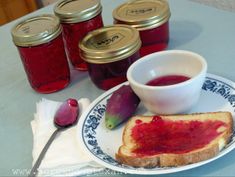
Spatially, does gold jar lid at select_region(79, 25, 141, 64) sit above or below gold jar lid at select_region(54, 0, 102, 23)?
below

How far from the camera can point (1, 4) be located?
5.78 feet

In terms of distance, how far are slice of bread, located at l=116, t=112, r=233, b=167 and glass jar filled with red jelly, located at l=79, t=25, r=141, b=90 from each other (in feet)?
0.37

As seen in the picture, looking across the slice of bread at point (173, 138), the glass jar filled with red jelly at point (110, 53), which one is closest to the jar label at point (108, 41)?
the glass jar filled with red jelly at point (110, 53)

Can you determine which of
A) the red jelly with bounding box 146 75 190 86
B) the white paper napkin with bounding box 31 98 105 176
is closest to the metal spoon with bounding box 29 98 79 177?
the white paper napkin with bounding box 31 98 105 176

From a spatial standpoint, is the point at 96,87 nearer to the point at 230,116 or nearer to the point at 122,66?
the point at 122,66

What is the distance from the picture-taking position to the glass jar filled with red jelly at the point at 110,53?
666 mm

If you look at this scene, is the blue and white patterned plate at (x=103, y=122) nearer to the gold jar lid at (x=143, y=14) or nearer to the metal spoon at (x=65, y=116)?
the metal spoon at (x=65, y=116)

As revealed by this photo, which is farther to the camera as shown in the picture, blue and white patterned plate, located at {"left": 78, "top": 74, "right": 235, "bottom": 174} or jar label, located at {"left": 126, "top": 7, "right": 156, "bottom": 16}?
jar label, located at {"left": 126, "top": 7, "right": 156, "bottom": 16}

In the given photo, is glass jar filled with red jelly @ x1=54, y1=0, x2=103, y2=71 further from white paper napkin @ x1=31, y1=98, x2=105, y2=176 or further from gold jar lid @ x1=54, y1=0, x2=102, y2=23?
white paper napkin @ x1=31, y1=98, x2=105, y2=176

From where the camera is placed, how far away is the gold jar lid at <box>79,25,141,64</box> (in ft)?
2.18

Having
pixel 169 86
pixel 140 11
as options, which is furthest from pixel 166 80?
pixel 140 11

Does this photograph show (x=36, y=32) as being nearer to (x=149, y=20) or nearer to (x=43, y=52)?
(x=43, y=52)

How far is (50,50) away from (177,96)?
238 mm

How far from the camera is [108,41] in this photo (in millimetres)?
700
